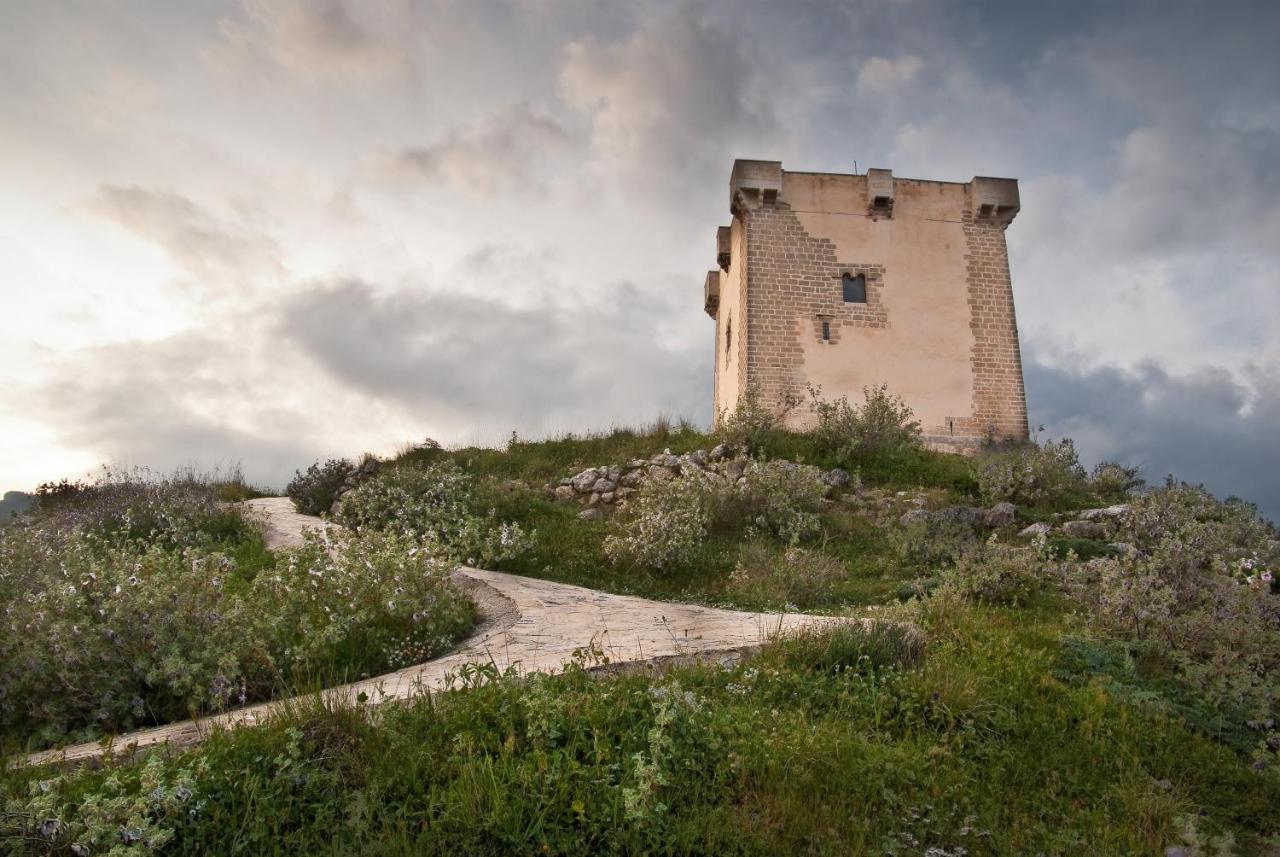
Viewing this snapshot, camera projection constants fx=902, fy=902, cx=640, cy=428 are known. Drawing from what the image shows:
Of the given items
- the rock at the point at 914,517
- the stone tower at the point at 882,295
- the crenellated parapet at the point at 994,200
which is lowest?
the rock at the point at 914,517

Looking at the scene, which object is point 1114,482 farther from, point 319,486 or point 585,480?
point 319,486

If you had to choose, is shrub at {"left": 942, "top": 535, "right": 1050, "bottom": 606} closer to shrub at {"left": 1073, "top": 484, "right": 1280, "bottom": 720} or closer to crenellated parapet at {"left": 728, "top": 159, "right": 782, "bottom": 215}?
shrub at {"left": 1073, "top": 484, "right": 1280, "bottom": 720}

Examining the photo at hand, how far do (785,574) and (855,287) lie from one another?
12.7 m

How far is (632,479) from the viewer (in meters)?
16.2

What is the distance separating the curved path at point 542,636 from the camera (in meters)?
5.12

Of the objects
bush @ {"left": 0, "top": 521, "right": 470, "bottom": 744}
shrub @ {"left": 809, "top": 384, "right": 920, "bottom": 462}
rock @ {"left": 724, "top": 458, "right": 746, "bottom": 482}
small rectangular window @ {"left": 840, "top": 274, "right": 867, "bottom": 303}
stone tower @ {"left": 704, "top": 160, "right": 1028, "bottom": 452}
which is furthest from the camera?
small rectangular window @ {"left": 840, "top": 274, "right": 867, "bottom": 303}

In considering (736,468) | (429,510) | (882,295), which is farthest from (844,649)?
(882,295)

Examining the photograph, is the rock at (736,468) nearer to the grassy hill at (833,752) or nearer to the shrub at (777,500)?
the shrub at (777,500)

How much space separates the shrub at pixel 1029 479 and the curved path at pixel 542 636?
27.1 feet

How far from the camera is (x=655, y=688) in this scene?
16.5 feet

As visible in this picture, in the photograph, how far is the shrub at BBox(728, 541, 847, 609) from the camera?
32.9 ft

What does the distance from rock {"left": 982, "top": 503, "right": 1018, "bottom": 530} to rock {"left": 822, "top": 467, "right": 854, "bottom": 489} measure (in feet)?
8.96

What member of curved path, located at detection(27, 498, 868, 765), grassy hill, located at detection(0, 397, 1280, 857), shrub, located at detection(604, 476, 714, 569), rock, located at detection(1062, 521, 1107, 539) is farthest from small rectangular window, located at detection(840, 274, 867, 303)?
curved path, located at detection(27, 498, 868, 765)

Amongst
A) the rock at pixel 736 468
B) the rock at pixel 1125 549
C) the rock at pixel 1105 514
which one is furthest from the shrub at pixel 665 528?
the rock at pixel 1105 514
